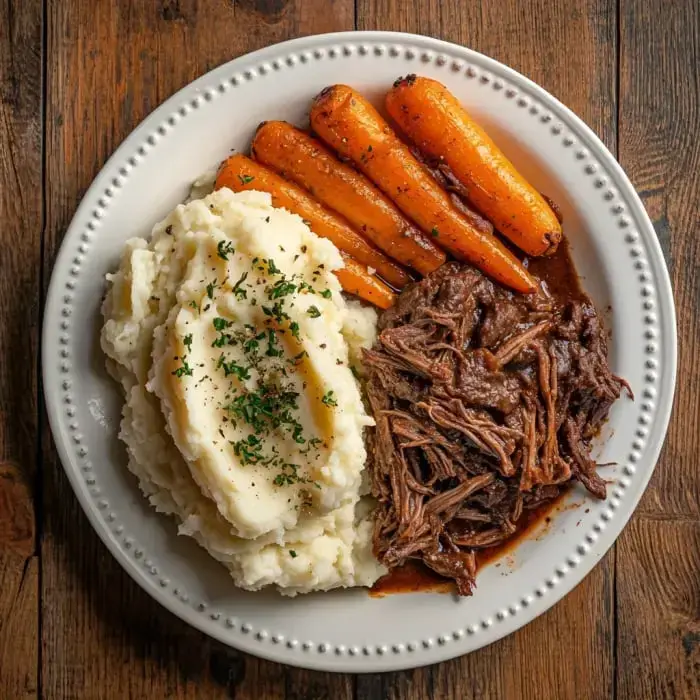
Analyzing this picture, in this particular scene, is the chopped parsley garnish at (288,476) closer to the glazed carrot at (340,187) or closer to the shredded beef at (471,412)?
the shredded beef at (471,412)

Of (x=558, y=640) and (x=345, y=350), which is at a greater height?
(x=345, y=350)

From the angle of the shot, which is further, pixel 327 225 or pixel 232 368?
pixel 327 225

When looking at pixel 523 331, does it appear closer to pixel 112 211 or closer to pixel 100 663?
pixel 112 211

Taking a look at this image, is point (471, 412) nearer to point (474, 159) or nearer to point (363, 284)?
point (363, 284)

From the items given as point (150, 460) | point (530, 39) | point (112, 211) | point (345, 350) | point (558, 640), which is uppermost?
point (530, 39)

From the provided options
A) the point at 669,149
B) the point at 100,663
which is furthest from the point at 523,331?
the point at 100,663

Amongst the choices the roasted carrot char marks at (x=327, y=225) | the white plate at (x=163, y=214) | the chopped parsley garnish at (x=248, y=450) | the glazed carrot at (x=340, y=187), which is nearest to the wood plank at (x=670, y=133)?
the white plate at (x=163, y=214)

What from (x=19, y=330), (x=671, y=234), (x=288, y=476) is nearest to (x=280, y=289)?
(x=288, y=476)
